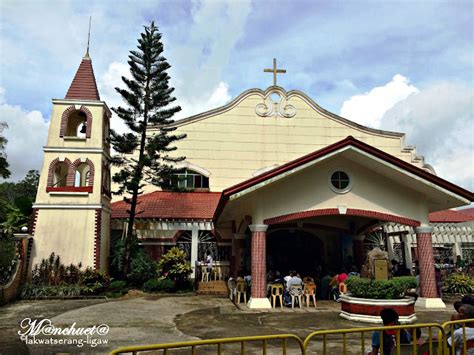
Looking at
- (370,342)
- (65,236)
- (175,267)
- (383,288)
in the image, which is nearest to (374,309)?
(383,288)

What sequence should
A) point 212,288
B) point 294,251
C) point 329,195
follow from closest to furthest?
point 329,195
point 212,288
point 294,251

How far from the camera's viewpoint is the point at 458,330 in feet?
16.2

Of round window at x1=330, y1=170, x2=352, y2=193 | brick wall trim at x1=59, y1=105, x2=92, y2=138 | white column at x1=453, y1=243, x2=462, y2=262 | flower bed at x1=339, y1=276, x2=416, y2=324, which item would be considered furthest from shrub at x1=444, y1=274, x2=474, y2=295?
brick wall trim at x1=59, y1=105, x2=92, y2=138

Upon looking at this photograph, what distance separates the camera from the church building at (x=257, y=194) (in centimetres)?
1261

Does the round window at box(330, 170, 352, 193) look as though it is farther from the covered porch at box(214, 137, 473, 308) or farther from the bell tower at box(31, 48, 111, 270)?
the bell tower at box(31, 48, 111, 270)

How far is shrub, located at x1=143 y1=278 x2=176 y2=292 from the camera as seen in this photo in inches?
662

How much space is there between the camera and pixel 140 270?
17266 mm

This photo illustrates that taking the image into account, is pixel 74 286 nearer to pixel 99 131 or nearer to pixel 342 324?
pixel 99 131

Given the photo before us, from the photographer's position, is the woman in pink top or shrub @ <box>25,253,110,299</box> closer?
the woman in pink top

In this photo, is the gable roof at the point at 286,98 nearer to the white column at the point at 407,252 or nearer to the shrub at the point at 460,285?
the white column at the point at 407,252

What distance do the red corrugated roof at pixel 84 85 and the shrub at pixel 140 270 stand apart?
25.8 feet

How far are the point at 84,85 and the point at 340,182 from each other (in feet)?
43.5

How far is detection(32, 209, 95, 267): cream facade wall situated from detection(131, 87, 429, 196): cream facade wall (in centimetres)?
613

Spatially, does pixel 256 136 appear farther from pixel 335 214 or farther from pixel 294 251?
pixel 335 214
